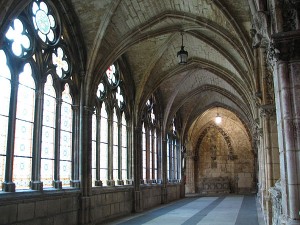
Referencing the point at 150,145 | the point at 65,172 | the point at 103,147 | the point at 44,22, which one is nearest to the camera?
the point at 44,22

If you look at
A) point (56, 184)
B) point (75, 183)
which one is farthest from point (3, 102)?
point (75, 183)

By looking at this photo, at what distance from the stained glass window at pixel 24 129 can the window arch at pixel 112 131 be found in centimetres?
332

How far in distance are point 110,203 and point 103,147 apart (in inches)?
69.4

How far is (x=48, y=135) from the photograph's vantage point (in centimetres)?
939

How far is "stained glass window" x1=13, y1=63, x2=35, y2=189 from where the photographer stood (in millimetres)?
8156

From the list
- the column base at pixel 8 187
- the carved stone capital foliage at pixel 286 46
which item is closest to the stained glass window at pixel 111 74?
the column base at pixel 8 187

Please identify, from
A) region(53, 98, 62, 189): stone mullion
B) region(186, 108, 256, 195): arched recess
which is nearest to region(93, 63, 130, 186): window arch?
region(53, 98, 62, 189): stone mullion

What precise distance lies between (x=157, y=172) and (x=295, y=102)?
13.8 m

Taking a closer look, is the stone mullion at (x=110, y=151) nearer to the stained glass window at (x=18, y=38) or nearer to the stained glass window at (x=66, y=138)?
the stained glass window at (x=66, y=138)

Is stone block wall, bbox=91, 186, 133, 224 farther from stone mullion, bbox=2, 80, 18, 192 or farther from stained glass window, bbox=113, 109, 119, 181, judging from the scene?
stone mullion, bbox=2, 80, 18, 192

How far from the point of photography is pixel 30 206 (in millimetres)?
8086

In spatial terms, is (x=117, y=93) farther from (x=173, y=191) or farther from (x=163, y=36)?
(x=173, y=191)

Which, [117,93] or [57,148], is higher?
[117,93]

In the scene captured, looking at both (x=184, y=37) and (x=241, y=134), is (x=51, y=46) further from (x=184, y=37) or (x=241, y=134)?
(x=241, y=134)
